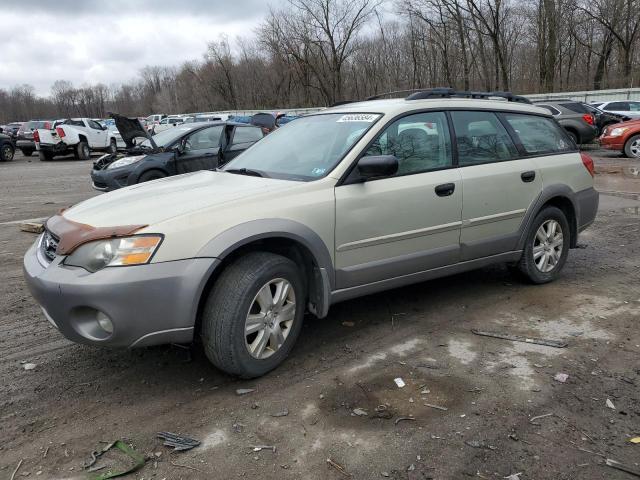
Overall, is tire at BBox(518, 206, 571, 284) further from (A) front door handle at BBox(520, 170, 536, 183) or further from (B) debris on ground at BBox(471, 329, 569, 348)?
(B) debris on ground at BBox(471, 329, 569, 348)

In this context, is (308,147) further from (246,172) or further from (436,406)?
(436,406)

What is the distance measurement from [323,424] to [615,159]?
15835mm

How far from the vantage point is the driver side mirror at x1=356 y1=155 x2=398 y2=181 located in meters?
3.59

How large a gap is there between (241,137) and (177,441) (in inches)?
329

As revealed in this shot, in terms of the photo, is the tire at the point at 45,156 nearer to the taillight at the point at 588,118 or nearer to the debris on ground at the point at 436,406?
the taillight at the point at 588,118

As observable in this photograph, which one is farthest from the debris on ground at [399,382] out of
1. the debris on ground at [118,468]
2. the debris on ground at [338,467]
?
the debris on ground at [118,468]

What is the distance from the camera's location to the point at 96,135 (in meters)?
24.9

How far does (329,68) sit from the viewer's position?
51531 mm

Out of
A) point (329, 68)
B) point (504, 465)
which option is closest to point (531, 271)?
point (504, 465)

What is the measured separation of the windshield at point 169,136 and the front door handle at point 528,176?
6880 millimetres

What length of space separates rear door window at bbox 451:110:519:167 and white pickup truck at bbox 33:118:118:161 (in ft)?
68.3

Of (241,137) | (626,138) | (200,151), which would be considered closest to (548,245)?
(200,151)

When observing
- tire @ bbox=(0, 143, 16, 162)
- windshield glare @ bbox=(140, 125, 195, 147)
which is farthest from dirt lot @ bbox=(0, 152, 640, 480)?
tire @ bbox=(0, 143, 16, 162)

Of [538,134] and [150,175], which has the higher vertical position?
[538,134]
